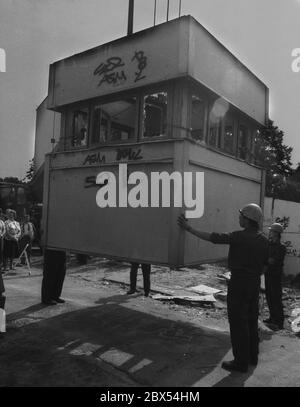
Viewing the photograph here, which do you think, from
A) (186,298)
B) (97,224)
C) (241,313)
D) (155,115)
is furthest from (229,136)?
(186,298)

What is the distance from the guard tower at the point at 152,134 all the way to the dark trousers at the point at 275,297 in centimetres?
131

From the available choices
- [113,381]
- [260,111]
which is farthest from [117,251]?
[260,111]

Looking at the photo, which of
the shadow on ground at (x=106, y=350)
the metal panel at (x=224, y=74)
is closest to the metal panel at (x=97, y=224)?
the shadow on ground at (x=106, y=350)

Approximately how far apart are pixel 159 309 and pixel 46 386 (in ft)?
12.6

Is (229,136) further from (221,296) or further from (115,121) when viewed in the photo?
(221,296)

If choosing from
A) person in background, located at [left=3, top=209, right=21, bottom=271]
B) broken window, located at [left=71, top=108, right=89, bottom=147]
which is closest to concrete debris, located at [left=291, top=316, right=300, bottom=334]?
broken window, located at [left=71, top=108, right=89, bottom=147]

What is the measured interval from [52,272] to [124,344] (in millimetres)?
2520

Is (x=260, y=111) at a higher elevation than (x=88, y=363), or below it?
higher

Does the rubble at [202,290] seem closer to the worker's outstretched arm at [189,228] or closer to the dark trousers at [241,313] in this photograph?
the dark trousers at [241,313]

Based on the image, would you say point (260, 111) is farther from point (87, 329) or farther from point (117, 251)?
point (87, 329)

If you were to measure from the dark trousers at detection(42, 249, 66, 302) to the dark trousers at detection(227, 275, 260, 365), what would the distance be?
376 cm

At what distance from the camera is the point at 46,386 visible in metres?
4.22

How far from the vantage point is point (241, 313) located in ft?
15.8

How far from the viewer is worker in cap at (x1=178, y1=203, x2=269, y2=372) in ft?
15.8
